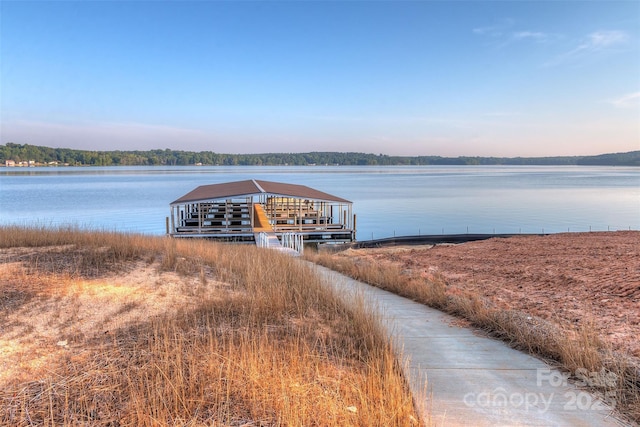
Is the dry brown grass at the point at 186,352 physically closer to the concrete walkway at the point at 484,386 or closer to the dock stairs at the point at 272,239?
the concrete walkway at the point at 484,386

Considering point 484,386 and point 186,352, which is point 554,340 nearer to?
point 484,386

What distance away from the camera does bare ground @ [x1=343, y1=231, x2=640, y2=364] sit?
528 centimetres

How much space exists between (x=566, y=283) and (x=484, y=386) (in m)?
5.11

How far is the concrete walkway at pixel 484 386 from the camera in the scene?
3.20m

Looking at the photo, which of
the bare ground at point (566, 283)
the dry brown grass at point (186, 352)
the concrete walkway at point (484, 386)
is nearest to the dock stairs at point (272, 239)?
the bare ground at point (566, 283)

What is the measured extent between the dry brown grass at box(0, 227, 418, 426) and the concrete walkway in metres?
0.34

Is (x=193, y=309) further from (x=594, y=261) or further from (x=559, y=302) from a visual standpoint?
(x=594, y=261)

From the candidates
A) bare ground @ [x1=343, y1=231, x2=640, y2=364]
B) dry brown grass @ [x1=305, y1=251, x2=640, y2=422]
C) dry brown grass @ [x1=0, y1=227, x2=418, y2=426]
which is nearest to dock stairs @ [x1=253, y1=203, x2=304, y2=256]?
bare ground @ [x1=343, y1=231, x2=640, y2=364]

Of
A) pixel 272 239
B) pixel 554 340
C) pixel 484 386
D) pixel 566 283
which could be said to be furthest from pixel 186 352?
pixel 272 239

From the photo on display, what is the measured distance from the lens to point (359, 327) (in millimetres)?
4793

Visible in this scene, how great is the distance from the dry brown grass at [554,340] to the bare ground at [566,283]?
0.26 metres

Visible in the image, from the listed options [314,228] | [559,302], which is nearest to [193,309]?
[559,302]

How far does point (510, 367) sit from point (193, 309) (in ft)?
12.2

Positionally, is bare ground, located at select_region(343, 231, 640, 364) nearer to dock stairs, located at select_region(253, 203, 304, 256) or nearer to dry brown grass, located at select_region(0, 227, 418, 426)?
dry brown grass, located at select_region(0, 227, 418, 426)
